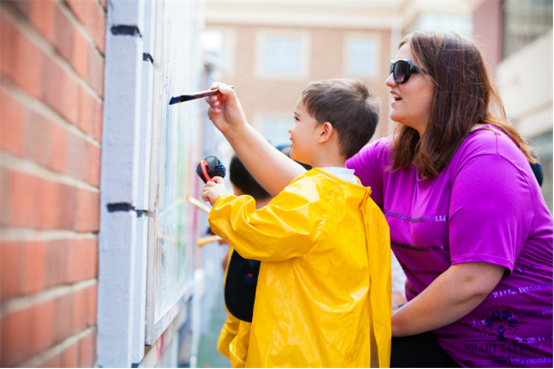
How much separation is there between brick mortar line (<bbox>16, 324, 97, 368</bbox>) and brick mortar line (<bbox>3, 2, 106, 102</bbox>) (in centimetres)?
54

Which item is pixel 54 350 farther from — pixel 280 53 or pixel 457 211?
pixel 280 53

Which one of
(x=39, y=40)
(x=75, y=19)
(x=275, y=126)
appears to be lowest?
(x=39, y=40)

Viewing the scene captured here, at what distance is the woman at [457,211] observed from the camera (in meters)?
1.66

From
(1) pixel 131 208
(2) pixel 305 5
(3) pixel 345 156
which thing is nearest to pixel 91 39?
(1) pixel 131 208

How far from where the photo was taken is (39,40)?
0.91m

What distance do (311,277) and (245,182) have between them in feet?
4.14

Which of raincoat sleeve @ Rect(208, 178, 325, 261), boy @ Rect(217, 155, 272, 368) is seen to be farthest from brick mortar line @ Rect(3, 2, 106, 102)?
boy @ Rect(217, 155, 272, 368)

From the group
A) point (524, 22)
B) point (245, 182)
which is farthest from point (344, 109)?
point (524, 22)

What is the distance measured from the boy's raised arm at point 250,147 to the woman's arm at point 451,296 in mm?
691

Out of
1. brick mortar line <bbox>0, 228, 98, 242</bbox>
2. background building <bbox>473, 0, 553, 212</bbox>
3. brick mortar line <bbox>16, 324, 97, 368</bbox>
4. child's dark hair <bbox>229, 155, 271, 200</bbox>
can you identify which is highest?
background building <bbox>473, 0, 553, 212</bbox>

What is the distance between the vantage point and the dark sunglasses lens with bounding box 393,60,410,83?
1982 mm

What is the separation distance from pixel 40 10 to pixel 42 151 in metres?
0.24

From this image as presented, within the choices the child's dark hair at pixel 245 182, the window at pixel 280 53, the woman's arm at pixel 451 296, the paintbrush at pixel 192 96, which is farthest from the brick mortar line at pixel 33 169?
the window at pixel 280 53

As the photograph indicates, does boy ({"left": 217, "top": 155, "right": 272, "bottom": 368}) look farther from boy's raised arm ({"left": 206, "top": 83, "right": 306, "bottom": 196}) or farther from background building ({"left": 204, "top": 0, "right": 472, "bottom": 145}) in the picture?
background building ({"left": 204, "top": 0, "right": 472, "bottom": 145})
